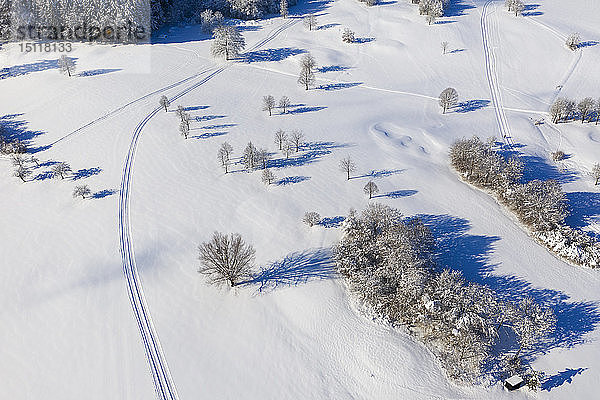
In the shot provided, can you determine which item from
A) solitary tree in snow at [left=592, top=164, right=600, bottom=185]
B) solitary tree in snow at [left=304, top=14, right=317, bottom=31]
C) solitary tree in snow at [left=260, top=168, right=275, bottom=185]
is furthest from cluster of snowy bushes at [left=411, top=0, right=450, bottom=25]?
solitary tree in snow at [left=260, top=168, right=275, bottom=185]

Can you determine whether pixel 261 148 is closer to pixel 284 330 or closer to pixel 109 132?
pixel 109 132

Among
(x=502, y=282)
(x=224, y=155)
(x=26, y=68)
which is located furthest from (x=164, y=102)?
(x=502, y=282)

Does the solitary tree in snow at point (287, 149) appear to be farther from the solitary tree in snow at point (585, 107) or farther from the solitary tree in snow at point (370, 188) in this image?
the solitary tree in snow at point (585, 107)

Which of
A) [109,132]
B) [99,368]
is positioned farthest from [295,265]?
[109,132]

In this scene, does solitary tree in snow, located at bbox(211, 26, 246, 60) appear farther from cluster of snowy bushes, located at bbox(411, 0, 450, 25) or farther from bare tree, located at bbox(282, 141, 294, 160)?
cluster of snowy bushes, located at bbox(411, 0, 450, 25)

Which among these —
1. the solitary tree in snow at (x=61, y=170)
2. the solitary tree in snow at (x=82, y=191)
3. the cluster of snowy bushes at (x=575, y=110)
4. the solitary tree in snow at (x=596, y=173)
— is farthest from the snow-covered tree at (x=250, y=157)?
the cluster of snowy bushes at (x=575, y=110)
